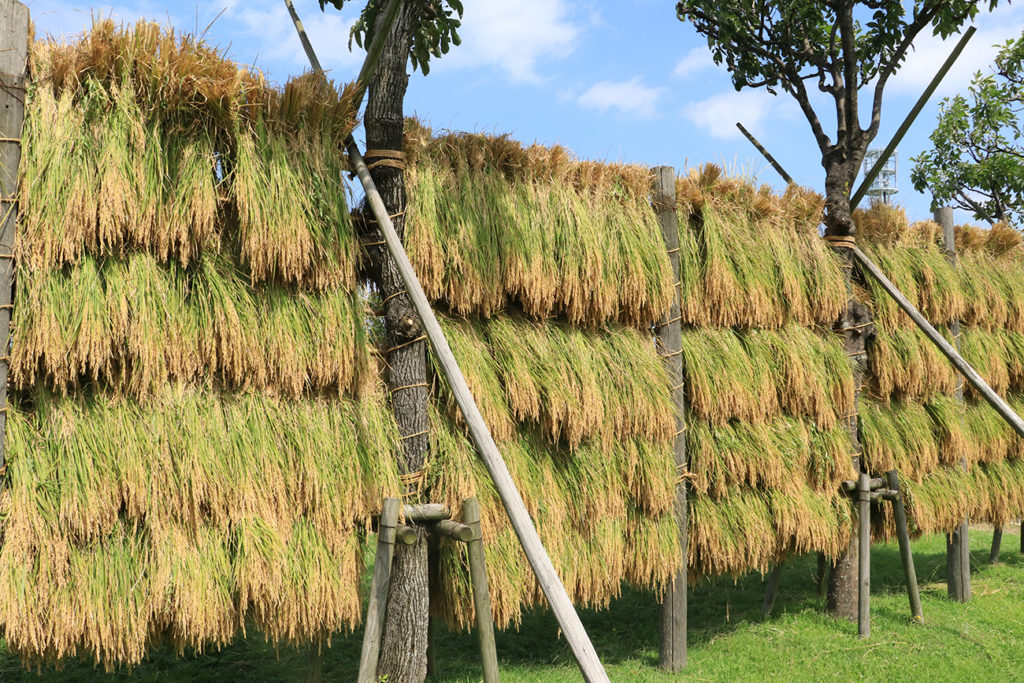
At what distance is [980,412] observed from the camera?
570 cm

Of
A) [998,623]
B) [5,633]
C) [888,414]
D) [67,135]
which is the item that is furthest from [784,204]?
[5,633]

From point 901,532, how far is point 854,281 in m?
1.57

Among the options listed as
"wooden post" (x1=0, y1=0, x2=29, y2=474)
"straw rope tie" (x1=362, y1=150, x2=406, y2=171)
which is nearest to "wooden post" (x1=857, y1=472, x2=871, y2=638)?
"straw rope tie" (x1=362, y1=150, x2=406, y2=171)

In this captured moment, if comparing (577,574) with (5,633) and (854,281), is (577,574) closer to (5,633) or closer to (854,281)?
(5,633)

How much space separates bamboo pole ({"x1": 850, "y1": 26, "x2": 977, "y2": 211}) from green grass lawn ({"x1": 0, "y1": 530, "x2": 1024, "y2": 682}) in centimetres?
261

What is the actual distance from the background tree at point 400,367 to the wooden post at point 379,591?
0.21 metres

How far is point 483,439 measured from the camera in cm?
267

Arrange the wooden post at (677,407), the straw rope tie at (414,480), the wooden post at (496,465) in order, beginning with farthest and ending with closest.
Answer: the wooden post at (677,407), the straw rope tie at (414,480), the wooden post at (496,465)

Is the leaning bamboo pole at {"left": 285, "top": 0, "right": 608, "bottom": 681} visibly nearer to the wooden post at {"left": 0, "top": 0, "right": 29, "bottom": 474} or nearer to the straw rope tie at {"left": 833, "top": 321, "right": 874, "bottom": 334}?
the wooden post at {"left": 0, "top": 0, "right": 29, "bottom": 474}

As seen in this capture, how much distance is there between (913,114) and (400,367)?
11.3 feet

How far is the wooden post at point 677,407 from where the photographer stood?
402cm

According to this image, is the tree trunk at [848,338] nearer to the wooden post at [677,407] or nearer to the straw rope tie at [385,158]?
the wooden post at [677,407]

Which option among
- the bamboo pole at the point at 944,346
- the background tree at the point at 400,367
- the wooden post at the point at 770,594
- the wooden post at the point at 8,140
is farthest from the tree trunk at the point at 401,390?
Answer: the bamboo pole at the point at 944,346

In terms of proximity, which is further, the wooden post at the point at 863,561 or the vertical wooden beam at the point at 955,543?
A: the vertical wooden beam at the point at 955,543
